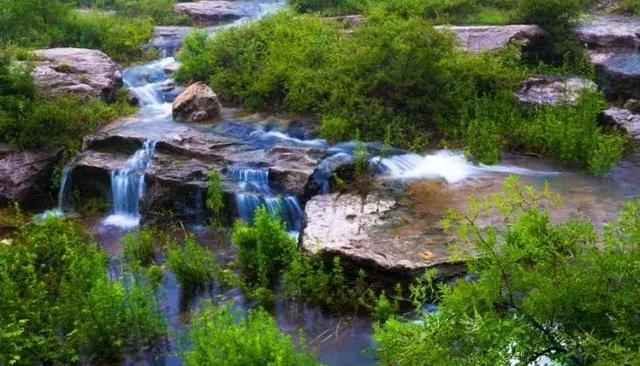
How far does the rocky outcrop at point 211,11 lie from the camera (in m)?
21.2

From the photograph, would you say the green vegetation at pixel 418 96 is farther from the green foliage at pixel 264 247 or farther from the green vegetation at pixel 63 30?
the green vegetation at pixel 63 30

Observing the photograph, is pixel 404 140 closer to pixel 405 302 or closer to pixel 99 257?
pixel 405 302

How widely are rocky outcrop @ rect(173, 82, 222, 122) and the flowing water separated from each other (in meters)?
0.34

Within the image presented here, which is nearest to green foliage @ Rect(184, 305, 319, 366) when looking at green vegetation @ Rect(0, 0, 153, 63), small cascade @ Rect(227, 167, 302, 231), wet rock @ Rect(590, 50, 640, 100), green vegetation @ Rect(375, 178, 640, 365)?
green vegetation @ Rect(375, 178, 640, 365)

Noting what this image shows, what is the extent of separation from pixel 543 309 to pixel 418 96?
8.17 meters

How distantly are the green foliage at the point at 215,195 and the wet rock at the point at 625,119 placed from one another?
700cm

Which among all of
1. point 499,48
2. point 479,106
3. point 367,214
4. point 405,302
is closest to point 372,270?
point 405,302

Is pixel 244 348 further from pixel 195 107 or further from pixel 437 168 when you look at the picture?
pixel 195 107

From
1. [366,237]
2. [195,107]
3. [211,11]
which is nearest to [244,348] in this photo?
[366,237]

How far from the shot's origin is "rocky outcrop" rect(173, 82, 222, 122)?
1269cm

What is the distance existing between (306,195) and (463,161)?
2768mm

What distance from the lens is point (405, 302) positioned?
7352 mm

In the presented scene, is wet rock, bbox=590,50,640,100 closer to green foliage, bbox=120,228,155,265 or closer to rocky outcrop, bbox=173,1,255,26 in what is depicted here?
green foliage, bbox=120,228,155,265

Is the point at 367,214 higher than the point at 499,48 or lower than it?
lower
